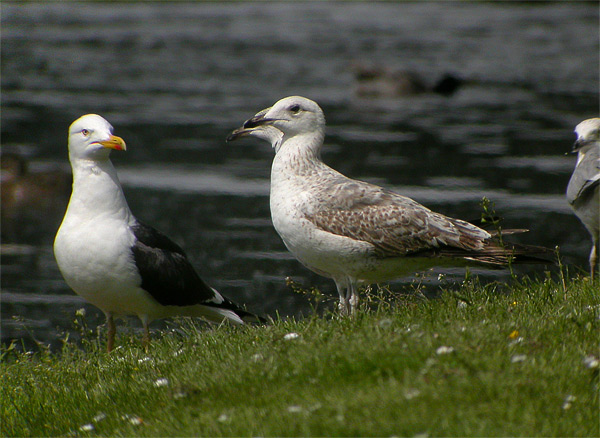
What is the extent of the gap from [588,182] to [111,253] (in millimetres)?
4231

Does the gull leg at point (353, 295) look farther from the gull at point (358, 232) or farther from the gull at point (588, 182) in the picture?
the gull at point (588, 182)

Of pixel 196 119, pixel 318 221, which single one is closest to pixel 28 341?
pixel 318 221

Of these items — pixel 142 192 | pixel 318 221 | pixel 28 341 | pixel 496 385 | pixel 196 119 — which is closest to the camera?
pixel 496 385

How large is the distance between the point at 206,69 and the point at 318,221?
26.5 m

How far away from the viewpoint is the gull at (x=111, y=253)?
7371mm

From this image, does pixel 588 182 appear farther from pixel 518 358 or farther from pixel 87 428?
pixel 87 428

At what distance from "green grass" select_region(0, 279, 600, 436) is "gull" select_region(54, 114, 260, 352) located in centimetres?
94

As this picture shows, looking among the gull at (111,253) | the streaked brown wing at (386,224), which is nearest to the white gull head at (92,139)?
the gull at (111,253)

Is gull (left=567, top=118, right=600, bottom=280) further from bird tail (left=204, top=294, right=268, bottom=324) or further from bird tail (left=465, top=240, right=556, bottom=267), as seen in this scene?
bird tail (left=204, top=294, right=268, bottom=324)

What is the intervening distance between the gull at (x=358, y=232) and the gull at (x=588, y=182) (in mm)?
1111

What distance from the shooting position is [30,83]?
29.9m

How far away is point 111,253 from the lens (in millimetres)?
7355

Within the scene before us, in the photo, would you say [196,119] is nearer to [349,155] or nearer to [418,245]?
[349,155]

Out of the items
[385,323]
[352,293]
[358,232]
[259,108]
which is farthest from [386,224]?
[259,108]
